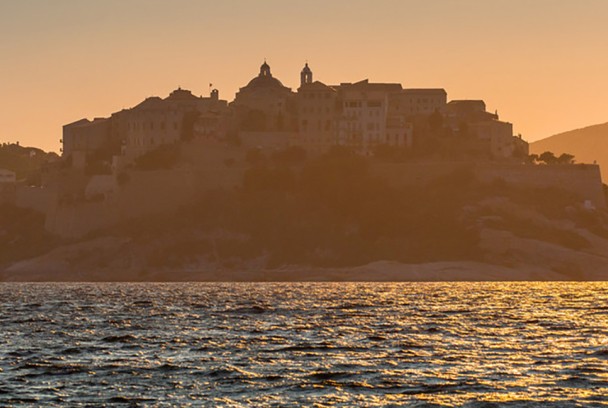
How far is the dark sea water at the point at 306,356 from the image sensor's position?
168 ft

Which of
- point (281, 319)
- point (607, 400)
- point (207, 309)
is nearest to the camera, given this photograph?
point (607, 400)

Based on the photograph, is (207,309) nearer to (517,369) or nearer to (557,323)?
(557,323)

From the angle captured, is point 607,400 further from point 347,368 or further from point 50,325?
point 50,325

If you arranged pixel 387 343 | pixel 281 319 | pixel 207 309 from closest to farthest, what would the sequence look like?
pixel 387 343
pixel 281 319
pixel 207 309

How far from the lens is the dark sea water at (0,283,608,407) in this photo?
51250mm

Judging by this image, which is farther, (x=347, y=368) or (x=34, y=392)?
(x=347, y=368)

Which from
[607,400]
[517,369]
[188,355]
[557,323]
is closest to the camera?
[607,400]

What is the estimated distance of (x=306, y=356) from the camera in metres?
64.0

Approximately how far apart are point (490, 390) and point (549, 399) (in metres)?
2.75

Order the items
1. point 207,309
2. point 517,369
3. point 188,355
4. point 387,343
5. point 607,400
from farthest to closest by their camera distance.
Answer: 1. point 207,309
2. point 387,343
3. point 188,355
4. point 517,369
5. point 607,400

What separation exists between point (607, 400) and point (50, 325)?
43.9 meters

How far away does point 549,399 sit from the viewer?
50.0m

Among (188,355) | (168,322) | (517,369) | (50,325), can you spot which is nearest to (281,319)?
(168,322)

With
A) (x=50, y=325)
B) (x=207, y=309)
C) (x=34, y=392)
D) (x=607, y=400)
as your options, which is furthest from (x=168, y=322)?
(x=607, y=400)
